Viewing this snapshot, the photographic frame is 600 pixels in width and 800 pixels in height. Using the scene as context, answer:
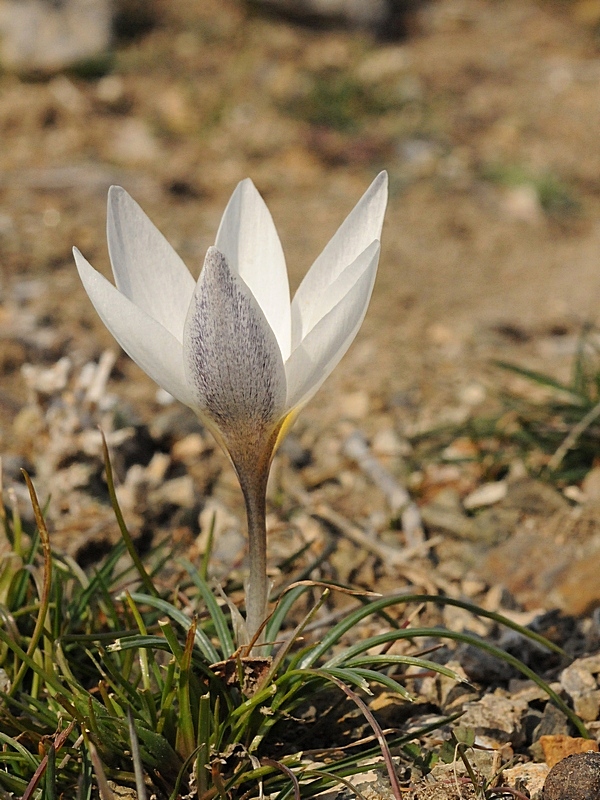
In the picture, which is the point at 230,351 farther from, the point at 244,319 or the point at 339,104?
the point at 339,104

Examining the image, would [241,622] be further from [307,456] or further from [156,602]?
[307,456]

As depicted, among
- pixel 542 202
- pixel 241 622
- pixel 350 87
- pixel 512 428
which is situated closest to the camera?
pixel 241 622

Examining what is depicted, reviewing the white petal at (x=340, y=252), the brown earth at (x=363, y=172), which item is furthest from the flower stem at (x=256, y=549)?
the brown earth at (x=363, y=172)

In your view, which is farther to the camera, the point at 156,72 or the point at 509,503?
the point at 156,72

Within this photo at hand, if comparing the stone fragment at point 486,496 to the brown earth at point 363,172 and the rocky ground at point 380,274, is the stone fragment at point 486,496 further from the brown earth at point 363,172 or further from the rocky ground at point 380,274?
the brown earth at point 363,172

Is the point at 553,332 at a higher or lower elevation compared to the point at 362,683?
lower

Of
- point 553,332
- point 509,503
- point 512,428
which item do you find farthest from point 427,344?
point 509,503

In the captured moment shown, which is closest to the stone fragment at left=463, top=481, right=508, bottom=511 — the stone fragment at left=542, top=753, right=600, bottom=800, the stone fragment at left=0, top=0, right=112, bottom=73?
the stone fragment at left=542, top=753, right=600, bottom=800
